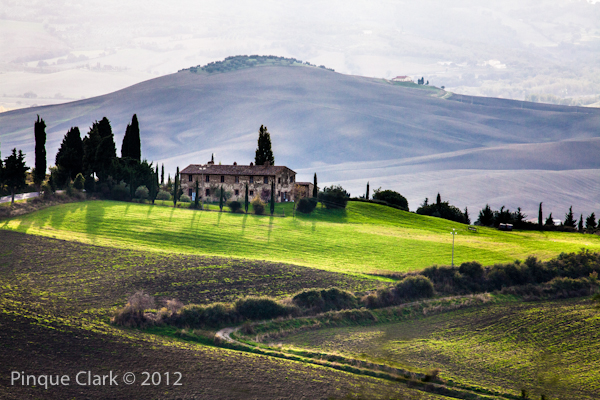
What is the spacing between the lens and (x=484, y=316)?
47781 millimetres

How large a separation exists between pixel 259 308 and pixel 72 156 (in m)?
64.8

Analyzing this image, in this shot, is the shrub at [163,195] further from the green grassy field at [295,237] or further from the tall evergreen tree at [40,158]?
the tall evergreen tree at [40,158]

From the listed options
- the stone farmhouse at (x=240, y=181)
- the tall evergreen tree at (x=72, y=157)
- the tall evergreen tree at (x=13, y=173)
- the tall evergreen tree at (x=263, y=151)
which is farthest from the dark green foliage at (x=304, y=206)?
the tall evergreen tree at (x=13, y=173)

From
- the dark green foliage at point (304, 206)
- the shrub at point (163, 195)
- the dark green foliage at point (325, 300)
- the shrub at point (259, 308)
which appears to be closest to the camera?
the shrub at point (259, 308)

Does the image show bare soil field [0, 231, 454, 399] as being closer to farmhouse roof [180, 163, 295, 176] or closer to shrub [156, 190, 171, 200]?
farmhouse roof [180, 163, 295, 176]

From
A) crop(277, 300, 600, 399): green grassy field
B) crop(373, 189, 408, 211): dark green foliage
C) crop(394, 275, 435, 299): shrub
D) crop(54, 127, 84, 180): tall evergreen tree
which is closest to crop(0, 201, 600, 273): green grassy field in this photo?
crop(394, 275, 435, 299): shrub

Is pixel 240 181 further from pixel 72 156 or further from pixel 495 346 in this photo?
pixel 495 346

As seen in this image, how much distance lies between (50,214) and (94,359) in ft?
149

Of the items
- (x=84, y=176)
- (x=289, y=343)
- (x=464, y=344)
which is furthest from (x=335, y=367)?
(x=84, y=176)

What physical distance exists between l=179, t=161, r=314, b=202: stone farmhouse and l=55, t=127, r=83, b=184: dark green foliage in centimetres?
1743

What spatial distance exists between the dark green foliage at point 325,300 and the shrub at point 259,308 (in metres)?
2.05

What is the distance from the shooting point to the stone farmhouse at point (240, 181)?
96.1 meters

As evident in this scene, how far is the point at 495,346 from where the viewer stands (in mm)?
40188

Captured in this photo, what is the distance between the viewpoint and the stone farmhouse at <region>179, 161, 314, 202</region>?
96125 millimetres
